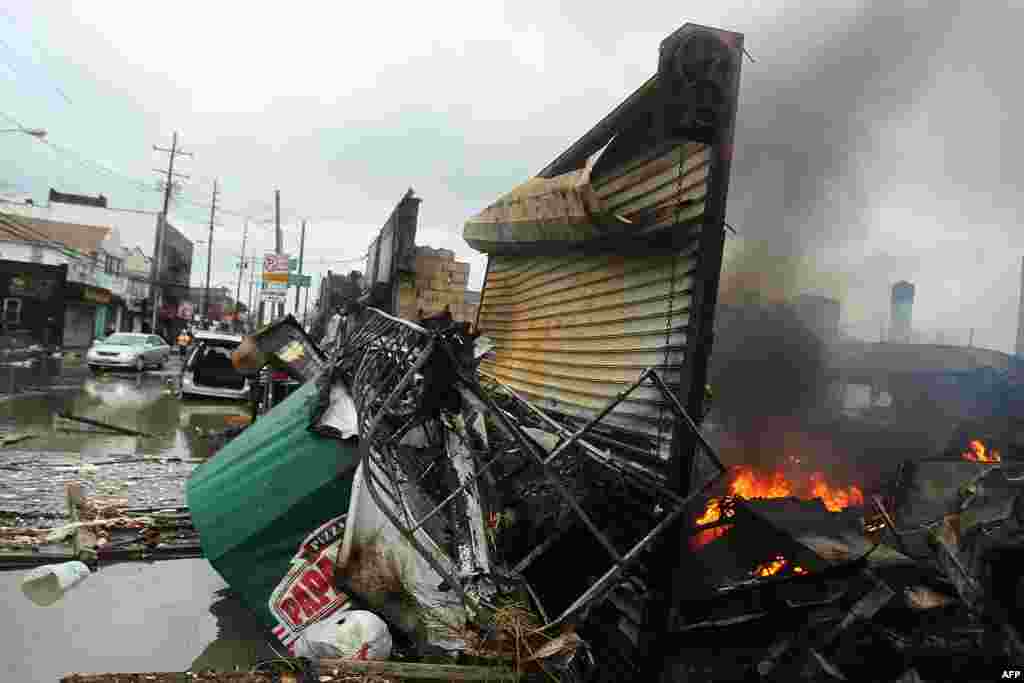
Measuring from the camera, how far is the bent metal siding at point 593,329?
4.58m

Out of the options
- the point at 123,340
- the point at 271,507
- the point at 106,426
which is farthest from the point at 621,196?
the point at 123,340

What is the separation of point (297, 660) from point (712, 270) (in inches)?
131

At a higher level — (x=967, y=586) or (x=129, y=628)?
(x=967, y=586)

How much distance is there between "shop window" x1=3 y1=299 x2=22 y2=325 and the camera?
3409 cm

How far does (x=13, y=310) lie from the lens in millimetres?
34312

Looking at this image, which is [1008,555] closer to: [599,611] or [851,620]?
[851,620]

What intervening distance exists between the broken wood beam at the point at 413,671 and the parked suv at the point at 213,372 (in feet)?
46.7

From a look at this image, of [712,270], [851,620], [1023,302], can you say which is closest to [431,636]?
[851,620]

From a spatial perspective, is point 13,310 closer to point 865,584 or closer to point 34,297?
point 34,297

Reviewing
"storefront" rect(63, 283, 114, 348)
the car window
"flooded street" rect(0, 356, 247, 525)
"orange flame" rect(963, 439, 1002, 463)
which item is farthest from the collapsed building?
"storefront" rect(63, 283, 114, 348)

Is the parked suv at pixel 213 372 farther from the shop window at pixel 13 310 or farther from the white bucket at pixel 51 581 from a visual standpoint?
the shop window at pixel 13 310

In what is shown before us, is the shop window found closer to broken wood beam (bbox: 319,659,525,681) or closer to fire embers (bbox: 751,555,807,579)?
broken wood beam (bbox: 319,659,525,681)

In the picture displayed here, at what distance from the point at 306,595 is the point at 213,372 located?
1445 cm

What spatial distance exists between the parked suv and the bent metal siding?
10.3 meters
